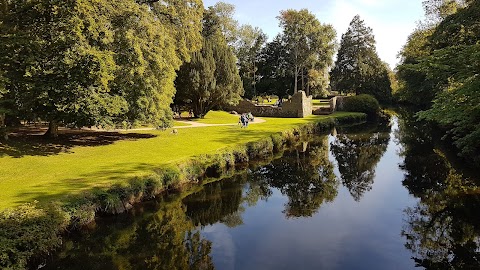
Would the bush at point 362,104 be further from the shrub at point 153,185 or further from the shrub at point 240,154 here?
the shrub at point 153,185

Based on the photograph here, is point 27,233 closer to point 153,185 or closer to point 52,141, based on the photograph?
point 153,185

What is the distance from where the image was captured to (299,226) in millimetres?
13930

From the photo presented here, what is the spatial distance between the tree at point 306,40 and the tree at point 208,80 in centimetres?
1844

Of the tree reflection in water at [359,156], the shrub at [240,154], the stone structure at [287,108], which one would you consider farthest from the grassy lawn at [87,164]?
the stone structure at [287,108]

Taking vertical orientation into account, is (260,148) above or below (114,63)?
below

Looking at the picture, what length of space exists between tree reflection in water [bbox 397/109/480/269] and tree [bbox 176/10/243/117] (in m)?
23.5

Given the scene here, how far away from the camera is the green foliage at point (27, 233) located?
28.7ft

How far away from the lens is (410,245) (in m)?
12.1

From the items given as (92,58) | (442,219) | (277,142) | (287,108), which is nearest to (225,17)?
(287,108)

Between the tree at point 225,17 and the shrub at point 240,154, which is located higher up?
the tree at point 225,17

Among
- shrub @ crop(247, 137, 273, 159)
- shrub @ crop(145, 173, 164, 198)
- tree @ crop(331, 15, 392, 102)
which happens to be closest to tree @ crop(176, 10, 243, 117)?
shrub @ crop(247, 137, 273, 159)

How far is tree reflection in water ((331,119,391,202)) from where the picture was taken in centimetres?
2039

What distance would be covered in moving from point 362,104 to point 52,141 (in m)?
48.7

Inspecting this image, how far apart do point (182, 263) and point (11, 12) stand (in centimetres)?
1701
